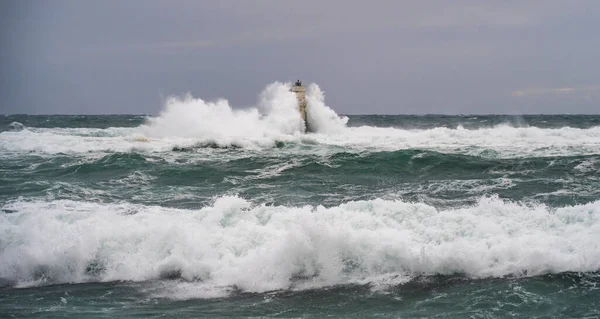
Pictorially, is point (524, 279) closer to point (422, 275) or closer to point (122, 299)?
point (422, 275)

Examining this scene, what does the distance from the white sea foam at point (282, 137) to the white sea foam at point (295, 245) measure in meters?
11.1

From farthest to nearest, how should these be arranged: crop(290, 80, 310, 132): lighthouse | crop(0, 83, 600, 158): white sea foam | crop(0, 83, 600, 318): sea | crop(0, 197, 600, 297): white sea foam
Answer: crop(290, 80, 310, 132): lighthouse
crop(0, 83, 600, 158): white sea foam
crop(0, 197, 600, 297): white sea foam
crop(0, 83, 600, 318): sea

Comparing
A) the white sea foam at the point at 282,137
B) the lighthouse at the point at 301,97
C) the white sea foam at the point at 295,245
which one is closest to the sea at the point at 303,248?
the white sea foam at the point at 295,245

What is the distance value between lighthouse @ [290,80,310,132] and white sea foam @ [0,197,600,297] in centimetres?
2368

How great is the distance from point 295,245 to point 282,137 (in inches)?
755

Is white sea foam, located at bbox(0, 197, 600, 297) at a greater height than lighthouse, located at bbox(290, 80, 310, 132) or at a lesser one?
lesser

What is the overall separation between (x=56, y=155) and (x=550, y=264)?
723 inches

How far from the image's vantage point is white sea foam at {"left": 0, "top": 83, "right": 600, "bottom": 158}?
2261 centimetres

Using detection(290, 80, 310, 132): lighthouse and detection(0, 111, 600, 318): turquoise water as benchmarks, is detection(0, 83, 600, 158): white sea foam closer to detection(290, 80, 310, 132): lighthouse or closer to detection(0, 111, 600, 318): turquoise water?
detection(290, 80, 310, 132): lighthouse

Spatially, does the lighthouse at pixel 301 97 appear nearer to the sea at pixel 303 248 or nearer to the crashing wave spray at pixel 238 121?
the crashing wave spray at pixel 238 121

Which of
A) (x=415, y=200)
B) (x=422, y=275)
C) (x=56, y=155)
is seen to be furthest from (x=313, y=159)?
(x=422, y=275)

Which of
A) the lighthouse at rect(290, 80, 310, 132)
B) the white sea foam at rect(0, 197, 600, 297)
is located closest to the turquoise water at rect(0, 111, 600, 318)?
the white sea foam at rect(0, 197, 600, 297)

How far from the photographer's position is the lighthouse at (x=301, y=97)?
1319 inches

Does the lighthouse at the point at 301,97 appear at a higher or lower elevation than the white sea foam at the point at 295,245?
higher
